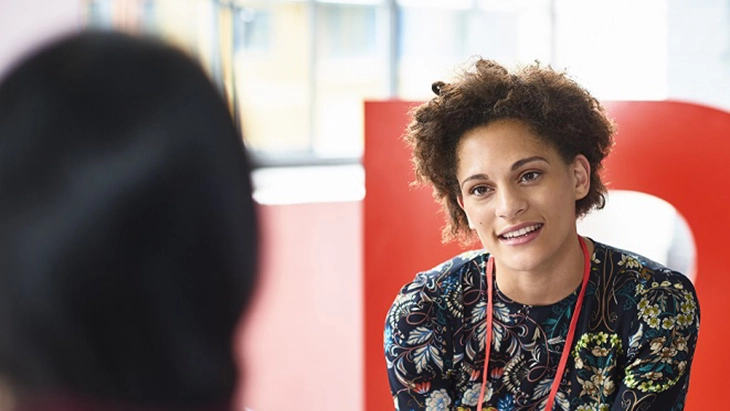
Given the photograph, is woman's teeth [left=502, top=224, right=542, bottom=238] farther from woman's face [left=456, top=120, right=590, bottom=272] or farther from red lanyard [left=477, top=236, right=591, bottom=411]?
red lanyard [left=477, top=236, right=591, bottom=411]

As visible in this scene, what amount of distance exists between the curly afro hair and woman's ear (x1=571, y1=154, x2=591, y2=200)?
0.02 meters

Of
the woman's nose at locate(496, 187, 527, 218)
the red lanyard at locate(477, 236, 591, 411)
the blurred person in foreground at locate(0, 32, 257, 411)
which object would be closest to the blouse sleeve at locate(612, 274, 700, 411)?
the red lanyard at locate(477, 236, 591, 411)

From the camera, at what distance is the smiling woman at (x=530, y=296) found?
1891 mm

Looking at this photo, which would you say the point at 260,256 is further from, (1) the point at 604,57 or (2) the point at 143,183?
(1) the point at 604,57

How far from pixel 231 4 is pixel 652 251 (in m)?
2.88

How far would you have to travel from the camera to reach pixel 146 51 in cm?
54

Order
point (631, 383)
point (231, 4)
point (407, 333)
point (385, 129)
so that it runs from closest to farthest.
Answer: point (631, 383)
point (407, 333)
point (385, 129)
point (231, 4)

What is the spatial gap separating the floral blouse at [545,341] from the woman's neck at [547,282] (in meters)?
0.02

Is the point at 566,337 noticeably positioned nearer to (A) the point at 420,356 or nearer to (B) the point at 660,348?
(B) the point at 660,348

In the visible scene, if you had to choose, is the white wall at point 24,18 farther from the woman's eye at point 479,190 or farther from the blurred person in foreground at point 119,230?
the blurred person in foreground at point 119,230

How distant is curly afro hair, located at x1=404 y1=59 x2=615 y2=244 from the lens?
198 centimetres

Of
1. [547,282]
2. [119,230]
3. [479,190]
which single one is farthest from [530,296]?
[119,230]

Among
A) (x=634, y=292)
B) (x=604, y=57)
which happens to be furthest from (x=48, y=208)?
(x=604, y=57)

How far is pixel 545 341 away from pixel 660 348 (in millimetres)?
246
